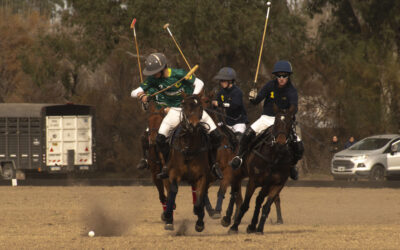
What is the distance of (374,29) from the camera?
4244 centimetres

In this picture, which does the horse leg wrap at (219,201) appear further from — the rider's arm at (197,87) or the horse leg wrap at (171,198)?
the rider's arm at (197,87)

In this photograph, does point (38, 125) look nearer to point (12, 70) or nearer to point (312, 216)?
point (312, 216)

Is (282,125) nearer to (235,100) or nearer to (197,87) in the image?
(197,87)

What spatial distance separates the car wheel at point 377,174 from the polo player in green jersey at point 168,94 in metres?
18.3

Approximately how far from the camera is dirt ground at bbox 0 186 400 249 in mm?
12119

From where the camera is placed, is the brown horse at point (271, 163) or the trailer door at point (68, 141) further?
the trailer door at point (68, 141)

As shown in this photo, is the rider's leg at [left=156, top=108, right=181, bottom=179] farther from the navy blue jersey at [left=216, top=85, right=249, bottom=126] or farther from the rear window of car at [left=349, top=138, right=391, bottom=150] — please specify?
the rear window of car at [left=349, top=138, right=391, bottom=150]

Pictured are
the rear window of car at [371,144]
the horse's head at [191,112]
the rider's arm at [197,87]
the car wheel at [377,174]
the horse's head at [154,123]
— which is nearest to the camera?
the horse's head at [191,112]

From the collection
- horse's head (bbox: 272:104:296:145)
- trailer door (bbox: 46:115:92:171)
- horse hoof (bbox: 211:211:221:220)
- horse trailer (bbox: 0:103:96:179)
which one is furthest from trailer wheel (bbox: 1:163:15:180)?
horse's head (bbox: 272:104:296:145)

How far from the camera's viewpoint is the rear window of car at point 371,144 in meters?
32.5

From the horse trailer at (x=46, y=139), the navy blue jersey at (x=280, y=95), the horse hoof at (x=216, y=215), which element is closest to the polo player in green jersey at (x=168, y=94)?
the navy blue jersey at (x=280, y=95)

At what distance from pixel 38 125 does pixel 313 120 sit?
12.2 m

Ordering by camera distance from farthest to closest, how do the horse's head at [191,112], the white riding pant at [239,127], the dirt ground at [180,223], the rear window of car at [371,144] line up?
the rear window of car at [371,144] < the white riding pant at [239,127] < the horse's head at [191,112] < the dirt ground at [180,223]

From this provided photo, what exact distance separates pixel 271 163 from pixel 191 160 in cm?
123
